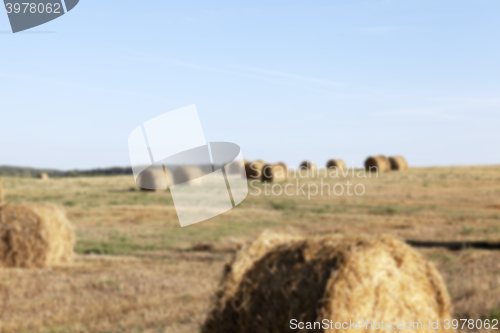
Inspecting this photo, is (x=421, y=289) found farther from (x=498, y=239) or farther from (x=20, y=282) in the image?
(x=498, y=239)

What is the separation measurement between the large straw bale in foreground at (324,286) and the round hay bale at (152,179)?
26.4 meters

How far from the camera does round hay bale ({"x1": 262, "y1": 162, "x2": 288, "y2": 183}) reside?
34656mm

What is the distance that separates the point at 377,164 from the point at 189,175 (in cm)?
1713

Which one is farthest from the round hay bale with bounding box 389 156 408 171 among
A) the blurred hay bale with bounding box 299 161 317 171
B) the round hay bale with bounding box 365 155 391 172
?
the blurred hay bale with bounding box 299 161 317 171

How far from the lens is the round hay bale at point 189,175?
33.8 metres

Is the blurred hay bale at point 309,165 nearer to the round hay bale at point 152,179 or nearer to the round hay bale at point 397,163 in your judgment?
the round hay bale at point 397,163

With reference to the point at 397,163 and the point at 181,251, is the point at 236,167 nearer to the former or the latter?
the point at 397,163

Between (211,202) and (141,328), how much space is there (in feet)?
62.7

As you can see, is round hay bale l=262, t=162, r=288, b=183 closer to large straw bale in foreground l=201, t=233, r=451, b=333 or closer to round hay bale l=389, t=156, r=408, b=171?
round hay bale l=389, t=156, r=408, b=171

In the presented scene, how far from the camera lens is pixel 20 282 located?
31.4ft

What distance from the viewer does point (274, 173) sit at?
34.7 metres

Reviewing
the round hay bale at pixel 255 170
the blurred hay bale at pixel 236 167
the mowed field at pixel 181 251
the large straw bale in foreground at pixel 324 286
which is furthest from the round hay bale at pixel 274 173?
the large straw bale in foreground at pixel 324 286

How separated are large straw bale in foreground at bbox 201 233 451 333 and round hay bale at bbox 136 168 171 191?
2643 cm

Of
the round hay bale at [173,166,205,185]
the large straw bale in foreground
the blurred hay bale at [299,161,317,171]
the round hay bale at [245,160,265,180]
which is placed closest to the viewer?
the large straw bale in foreground
